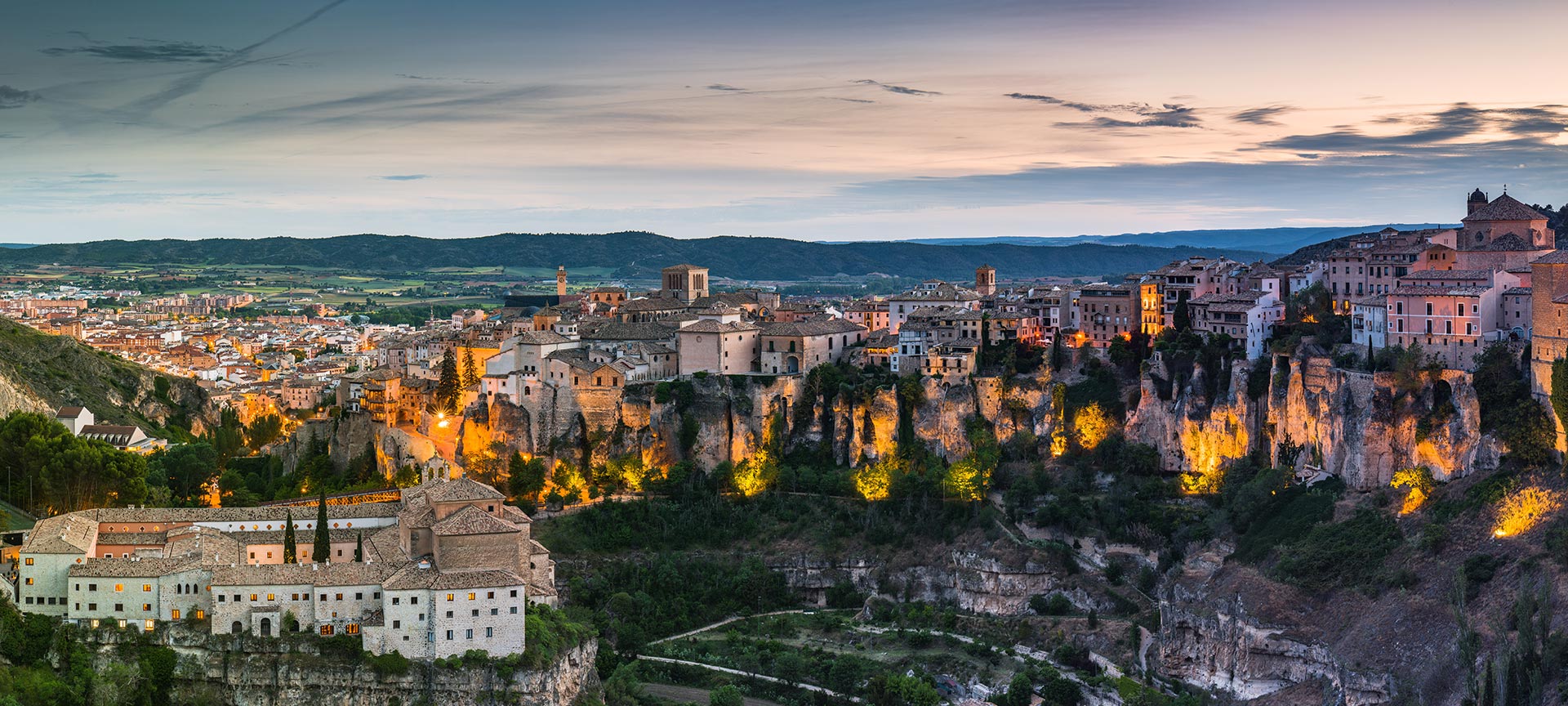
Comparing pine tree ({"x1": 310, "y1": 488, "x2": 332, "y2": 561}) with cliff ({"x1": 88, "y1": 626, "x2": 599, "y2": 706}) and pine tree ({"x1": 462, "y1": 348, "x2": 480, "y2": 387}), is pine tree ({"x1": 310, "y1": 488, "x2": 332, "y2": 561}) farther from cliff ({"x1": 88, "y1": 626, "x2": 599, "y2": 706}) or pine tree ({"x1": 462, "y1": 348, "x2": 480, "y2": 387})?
pine tree ({"x1": 462, "y1": 348, "x2": 480, "y2": 387})

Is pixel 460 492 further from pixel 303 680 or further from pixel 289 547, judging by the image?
pixel 303 680

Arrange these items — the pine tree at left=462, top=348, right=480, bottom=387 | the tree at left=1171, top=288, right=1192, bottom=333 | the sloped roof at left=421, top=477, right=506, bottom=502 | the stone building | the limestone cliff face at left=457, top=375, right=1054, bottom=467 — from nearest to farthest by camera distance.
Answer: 1. the stone building
2. the sloped roof at left=421, top=477, right=506, bottom=502
3. the tree at left=1171, top=288, right=1192, bottom=333
4. the limestone cliff face at left=457, top=375, right=1054, bottom=467
5. the pine tree at left=462, top=348, right=480, bottom=387

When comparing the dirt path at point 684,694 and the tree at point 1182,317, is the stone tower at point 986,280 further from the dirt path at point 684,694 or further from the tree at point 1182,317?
the dirt path at point 684,694

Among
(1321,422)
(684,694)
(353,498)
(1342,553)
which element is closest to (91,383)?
(353,498)

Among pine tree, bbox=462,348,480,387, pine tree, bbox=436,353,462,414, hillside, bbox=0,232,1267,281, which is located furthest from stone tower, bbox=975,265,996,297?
hillside, bbox=0,232,1267,281

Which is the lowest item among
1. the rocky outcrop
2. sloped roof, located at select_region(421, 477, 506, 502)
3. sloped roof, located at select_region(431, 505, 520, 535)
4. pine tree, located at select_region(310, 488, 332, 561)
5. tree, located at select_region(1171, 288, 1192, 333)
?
the rocky outcrop
